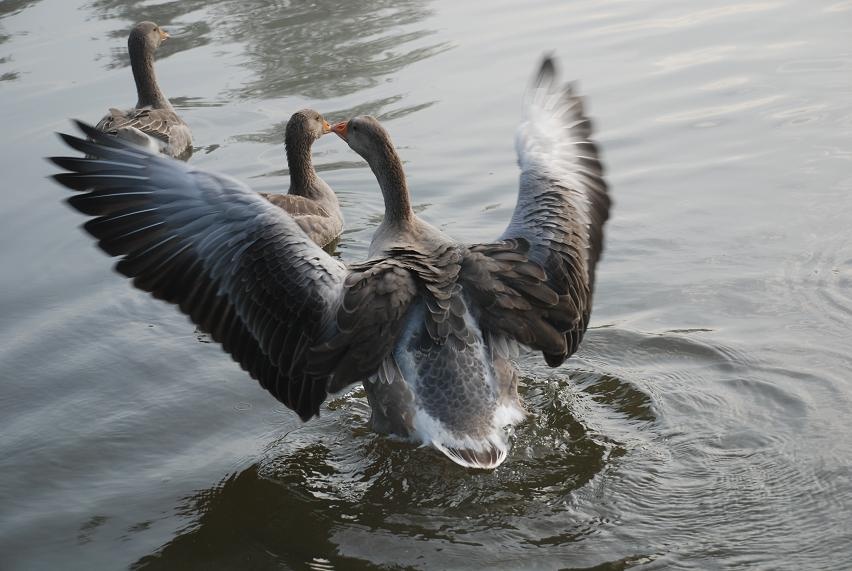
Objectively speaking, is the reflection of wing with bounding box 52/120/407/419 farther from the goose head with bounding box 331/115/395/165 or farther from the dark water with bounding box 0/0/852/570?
the goose head with bounding box 331/115/395/165

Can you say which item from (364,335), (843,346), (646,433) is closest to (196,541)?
(364,335)

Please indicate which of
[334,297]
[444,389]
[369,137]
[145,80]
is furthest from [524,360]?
[145,80]

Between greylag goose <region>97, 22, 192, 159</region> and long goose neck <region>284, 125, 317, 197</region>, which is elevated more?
greylag goose <region>97, 22, 192, 159</region>

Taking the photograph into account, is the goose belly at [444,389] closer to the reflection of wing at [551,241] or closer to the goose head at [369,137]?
the reflection of wing at [551,241]

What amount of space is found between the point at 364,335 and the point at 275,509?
3.43ft

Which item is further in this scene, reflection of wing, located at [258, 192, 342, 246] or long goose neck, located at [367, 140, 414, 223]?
reflection of wing, located at [258, 192, 342, 246]

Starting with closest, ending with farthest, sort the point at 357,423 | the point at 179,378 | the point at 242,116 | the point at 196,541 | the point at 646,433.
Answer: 1. the point at 196,541
2. the point at 646,433
3. the point at 357,423
4. the point at 179,378
5. the point at 242,116

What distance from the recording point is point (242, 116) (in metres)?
12.2

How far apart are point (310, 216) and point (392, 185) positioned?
5.99 ft

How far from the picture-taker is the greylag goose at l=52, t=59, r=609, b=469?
572 cm

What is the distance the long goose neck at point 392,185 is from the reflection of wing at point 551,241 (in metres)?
0.95

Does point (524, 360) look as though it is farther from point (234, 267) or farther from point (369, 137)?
point (234, 267)

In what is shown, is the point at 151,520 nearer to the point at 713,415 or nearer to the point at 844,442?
the point at 713,415

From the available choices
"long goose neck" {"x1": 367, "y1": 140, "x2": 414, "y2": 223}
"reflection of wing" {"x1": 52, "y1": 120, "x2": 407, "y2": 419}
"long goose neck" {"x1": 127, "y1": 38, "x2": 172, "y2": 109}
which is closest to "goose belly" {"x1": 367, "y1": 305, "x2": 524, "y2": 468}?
"reflection of wing" {"x1": 52, "y1": 120, "x2": 407, "y2": 419}
